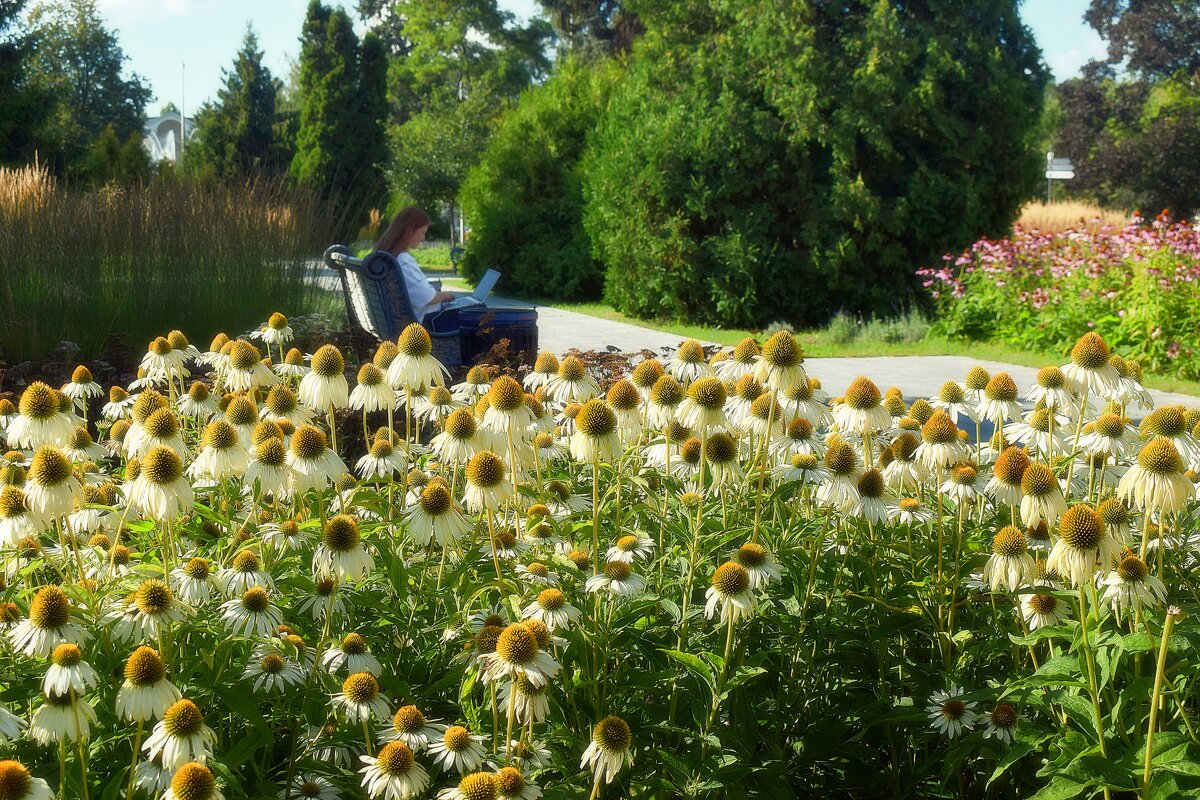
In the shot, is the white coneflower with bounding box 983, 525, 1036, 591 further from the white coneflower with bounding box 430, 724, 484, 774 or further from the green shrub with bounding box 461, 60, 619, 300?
the green shrub with bounding box 461, 60, 619, 300

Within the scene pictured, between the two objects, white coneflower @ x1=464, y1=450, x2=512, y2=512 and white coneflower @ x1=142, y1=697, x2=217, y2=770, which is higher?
white coneflower @ x1=464, y1=450, x2=512, y2=512

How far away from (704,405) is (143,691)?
44.1 inches

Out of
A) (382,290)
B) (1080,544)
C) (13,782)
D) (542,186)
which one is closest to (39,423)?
(13,782)

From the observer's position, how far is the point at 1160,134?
74.1 feet

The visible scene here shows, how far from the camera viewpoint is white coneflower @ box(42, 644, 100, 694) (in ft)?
4.47

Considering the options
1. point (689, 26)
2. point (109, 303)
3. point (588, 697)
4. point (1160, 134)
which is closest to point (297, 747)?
point (588, 697)

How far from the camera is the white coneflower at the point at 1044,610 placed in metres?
1.99

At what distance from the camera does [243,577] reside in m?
1.79

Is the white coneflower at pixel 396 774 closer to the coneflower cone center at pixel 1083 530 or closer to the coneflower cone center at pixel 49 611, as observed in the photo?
the coneflower cone center at pixel 49 611

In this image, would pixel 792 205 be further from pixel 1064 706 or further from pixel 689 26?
pixel 1064 706

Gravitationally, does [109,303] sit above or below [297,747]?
above

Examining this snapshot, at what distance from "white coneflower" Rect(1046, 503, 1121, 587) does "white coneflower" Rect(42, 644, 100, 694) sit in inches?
55.3

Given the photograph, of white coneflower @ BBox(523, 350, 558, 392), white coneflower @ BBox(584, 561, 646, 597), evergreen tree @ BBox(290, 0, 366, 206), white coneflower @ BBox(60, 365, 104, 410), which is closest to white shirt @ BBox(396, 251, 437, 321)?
white coneflower @ BBox(60, 365, 104, 410)

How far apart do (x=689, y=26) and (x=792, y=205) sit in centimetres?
264
